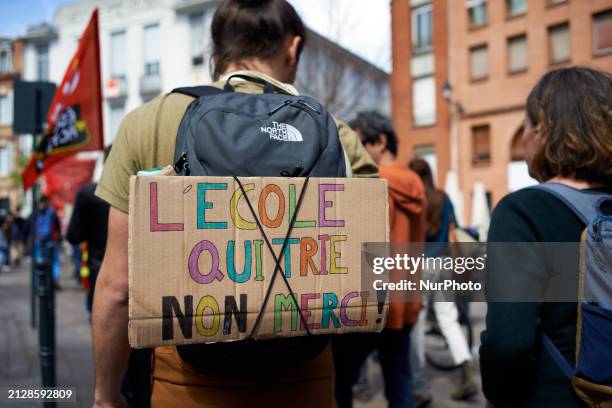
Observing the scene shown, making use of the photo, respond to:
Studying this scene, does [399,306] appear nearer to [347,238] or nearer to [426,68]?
[347,238]

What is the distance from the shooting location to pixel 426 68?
2602 centimetres

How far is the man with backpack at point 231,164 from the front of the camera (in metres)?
1.40

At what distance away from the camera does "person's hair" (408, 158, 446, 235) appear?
15.8 ft

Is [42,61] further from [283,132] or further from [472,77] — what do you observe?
[283,132]

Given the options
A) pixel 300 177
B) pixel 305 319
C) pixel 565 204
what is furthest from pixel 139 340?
pixel 565 204

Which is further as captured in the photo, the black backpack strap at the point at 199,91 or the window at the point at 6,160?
the window at the point at 6,160

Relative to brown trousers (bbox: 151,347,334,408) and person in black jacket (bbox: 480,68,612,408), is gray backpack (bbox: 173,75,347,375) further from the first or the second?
person in black jacket (bbox: 480,68,612,408)

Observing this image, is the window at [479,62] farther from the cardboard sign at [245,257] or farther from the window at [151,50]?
the cardboard sign at [245,257]

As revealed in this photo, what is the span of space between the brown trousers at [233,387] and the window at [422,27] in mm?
25895

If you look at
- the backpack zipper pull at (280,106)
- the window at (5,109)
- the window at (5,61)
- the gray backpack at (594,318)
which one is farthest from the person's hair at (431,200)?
the window at (5,109)

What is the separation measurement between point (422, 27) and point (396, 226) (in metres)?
24.4

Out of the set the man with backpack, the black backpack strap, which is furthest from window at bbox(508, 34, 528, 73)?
the black backpack strap

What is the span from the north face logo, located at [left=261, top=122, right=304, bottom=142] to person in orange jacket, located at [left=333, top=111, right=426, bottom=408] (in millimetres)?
1886

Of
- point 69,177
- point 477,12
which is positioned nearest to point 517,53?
point 477,12
